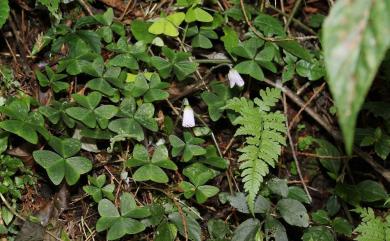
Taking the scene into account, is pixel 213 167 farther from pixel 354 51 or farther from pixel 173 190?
pixel 354 51

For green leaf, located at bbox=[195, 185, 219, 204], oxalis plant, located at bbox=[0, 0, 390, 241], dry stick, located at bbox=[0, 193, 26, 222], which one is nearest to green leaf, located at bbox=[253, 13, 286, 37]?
oxalis plant, located at bbox=[0, 0, 390, 241]

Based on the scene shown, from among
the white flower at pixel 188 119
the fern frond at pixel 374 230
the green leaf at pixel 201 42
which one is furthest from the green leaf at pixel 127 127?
the fern frond at pixel 374 230

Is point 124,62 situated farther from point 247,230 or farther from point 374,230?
point 374,230

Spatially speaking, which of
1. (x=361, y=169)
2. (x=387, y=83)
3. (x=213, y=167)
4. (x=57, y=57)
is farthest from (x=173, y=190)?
(x=387, y=83)

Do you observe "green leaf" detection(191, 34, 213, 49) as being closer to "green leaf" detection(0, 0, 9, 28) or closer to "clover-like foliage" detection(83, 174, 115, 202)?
"clover-like foliage" detection(83, 174, 115, 202)

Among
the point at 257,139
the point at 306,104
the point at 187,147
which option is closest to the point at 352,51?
the point at 257,139
